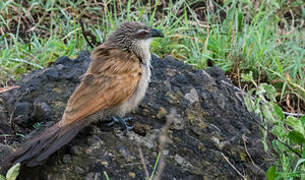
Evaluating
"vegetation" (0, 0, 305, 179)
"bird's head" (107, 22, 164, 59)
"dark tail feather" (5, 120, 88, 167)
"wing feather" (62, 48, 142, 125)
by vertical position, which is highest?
"bird's head" (107, 22, 164, 59)

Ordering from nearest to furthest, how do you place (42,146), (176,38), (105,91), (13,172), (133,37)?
(13,172), (42,146), (105,91), (133,37), (176,38)

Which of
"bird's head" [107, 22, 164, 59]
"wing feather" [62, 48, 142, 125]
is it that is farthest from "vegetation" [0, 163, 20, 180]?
"bird's head" [107, 22, 164, 59]

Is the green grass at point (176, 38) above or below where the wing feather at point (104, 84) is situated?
below

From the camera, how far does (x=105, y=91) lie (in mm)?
3453

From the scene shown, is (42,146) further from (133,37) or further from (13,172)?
(133,37)

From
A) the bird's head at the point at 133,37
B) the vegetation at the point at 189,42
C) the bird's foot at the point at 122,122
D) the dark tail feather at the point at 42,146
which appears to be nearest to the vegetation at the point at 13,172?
the dark tail feather at the point at 42,146

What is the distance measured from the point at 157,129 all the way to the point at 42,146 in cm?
90

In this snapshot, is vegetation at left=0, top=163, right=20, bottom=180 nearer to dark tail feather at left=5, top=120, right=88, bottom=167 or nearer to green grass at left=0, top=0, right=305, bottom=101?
dark tail feather at left=5, top=120, right=88, bottom=167

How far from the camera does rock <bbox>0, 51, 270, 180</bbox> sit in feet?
10.2

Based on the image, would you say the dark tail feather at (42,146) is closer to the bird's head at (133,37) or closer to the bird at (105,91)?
the bird at (105,91)

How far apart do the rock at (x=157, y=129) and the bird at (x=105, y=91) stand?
12 cm

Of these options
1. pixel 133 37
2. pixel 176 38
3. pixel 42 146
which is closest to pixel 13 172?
pixel 42 146

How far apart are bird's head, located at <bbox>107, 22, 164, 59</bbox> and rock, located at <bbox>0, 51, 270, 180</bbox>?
324 mm

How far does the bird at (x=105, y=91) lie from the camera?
9.92 ft
